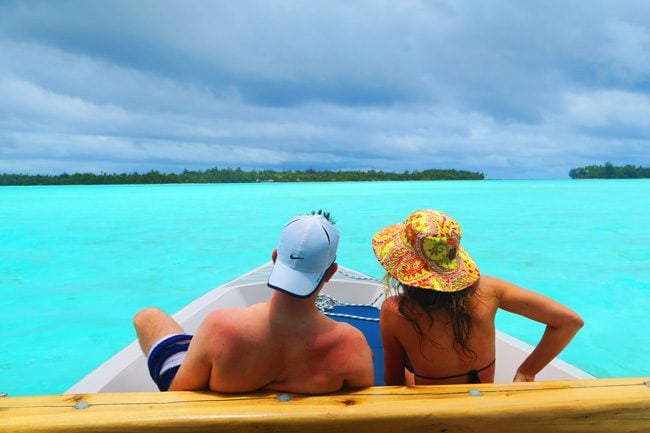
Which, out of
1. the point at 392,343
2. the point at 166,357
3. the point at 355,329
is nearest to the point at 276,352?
the point at 355,329

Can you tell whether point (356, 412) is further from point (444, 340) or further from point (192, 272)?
point (192, 272)

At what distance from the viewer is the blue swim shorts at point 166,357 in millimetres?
1491

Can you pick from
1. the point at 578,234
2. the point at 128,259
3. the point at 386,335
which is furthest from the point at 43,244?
the point at 578,234

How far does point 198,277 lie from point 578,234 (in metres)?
10.8

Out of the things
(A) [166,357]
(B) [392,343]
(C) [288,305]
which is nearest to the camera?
(C) [288,305]

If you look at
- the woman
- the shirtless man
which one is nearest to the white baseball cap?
the shirtless man

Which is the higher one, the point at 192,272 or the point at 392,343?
the point at 392,343

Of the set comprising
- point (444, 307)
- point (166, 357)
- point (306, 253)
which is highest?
point (306, 253)

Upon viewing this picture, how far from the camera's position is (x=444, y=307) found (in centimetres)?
128

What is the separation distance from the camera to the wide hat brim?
127cm

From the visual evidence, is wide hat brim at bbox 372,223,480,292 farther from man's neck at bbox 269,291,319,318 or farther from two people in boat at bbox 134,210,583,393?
man's neck at bbox 269,291,319,318

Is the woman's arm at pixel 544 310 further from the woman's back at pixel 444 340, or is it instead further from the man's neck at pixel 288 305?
the man's neck at pixel 288 305

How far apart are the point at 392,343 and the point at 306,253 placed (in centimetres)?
52

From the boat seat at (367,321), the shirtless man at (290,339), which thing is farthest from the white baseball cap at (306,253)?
the boat seat at (367,321)
